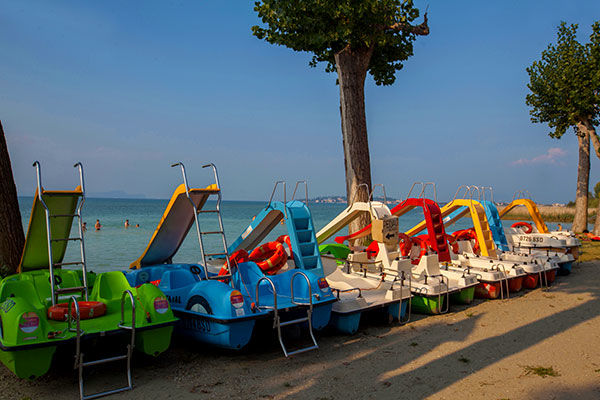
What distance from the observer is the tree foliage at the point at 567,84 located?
62.3 feet

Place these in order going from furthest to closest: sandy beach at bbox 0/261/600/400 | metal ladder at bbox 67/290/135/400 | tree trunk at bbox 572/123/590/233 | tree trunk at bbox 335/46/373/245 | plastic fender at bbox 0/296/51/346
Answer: tree trunk at bbox 572/123/590/233
tree trunk at bbox 335/46/373/245
sandy beach at bbox 0/261/600/400
metal ladder at bbox 67/290/135/400
plastic fender at bbox 0/296/51/346

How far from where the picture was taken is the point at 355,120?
14133 mm

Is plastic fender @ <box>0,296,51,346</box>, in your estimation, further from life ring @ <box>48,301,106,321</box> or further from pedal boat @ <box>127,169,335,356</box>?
pedal boat @ <box>127,169,335,356</box>

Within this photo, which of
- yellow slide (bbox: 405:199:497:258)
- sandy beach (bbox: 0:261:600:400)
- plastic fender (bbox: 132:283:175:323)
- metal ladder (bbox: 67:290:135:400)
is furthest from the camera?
yellow slide (bbox: 405:199:497:258)

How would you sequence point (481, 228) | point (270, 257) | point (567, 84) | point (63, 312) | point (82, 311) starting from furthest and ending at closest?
point (567, 84), point (481, 228), point (270, 257), point (82, 311), point (63, 312)

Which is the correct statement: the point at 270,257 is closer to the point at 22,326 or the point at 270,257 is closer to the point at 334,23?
the point at 22,326

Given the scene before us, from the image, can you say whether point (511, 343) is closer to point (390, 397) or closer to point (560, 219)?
point (390, 397)

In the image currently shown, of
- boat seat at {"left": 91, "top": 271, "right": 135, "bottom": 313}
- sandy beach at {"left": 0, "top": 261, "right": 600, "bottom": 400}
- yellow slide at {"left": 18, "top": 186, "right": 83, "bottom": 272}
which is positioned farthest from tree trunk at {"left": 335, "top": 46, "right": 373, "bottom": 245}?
boat seat at {"left": 91, "top": 271, "right": 135, "bottom": 313}

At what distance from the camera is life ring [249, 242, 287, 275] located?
824 centimetres

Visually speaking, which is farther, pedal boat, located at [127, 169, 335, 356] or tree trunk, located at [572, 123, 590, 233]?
tree trunk, located at [572, 123, 590, 233]

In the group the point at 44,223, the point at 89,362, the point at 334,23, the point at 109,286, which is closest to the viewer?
the point at 89,362

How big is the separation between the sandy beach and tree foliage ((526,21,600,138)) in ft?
49.0

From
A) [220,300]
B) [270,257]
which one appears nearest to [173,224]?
[270,257]

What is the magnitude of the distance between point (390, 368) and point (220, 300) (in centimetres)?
228
